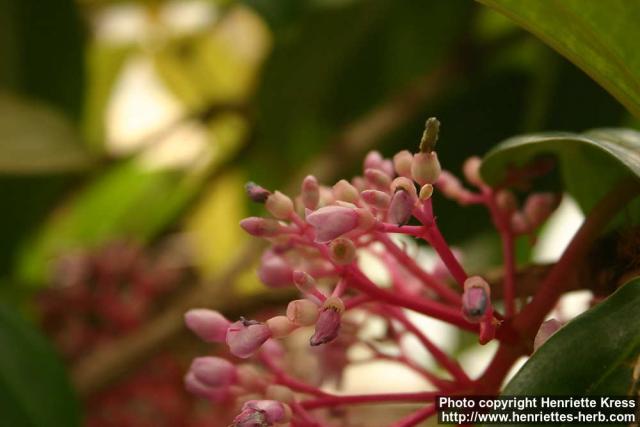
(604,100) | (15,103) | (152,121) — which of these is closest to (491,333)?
(604,100)

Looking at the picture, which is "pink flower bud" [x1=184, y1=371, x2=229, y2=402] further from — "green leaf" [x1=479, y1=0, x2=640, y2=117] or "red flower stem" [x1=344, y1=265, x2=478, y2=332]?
"green leaf" [x1=479, y1=0, x2=640, y2=117]

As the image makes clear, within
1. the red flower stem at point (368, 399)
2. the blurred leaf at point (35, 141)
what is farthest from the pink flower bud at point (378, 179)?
the blurred leaf at point (35, 141)

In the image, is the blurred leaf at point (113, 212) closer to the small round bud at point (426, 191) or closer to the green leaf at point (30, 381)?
the green leaf at point (30, 381)

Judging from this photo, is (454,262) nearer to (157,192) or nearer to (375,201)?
(375,201)

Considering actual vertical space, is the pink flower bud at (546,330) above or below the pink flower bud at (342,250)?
below

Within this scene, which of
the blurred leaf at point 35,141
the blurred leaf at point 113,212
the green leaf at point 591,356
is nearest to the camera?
the green leaf at point 591,356

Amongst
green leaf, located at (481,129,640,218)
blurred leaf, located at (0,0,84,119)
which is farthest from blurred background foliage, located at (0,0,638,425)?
green leaf, located at (481,129,640,218)

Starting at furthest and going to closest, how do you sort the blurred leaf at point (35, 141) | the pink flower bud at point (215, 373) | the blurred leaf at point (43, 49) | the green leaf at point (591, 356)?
the blurred leaf at point (43, 49) < the blurred leaf at point (35, 141) < the pink flower bud at point (215, 373) < the green leaf at point (591, 356)
